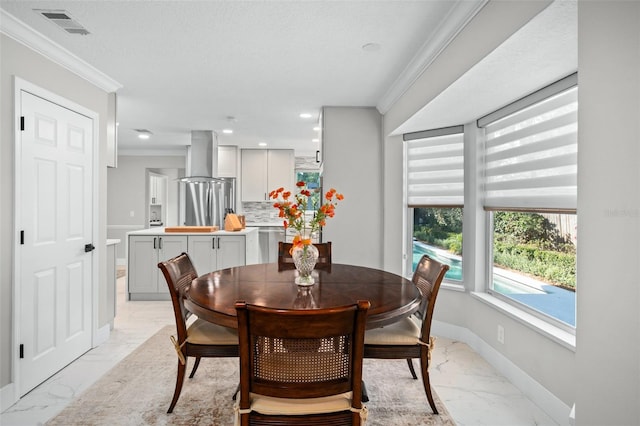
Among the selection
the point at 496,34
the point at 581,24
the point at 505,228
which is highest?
the point at 496,34

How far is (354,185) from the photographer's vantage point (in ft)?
13.4

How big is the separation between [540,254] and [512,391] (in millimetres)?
934

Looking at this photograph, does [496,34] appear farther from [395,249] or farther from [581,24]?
[395,249]

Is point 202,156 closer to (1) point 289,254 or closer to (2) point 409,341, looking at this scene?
(1) point 289,254

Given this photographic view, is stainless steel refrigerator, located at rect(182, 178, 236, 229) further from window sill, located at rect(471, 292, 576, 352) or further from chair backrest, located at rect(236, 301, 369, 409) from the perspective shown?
chair backrest, located at rect(236, 301, 369, 409)

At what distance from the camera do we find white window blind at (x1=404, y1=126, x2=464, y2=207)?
344cm

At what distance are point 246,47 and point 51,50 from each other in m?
1.36

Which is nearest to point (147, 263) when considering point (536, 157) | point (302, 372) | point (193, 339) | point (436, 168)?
point (193, 339)

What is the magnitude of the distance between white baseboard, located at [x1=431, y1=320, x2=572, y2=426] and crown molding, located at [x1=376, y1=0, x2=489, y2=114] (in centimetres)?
202

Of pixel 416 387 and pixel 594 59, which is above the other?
pixel 594 59

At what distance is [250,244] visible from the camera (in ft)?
16.5

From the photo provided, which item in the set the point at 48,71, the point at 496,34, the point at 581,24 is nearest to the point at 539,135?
the point at 496,34

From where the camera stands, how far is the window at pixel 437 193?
3467 mm

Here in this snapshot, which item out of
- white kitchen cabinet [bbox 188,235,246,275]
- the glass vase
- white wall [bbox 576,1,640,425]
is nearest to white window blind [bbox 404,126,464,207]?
the glass vase
